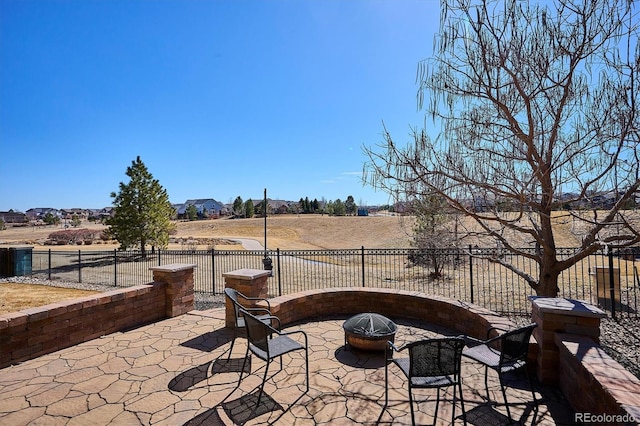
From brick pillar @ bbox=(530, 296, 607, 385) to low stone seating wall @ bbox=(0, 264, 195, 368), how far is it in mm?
5162

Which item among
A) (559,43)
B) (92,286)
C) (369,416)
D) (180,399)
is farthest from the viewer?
(92,286)

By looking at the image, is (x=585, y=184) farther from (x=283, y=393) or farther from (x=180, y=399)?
(x=180, y=399)

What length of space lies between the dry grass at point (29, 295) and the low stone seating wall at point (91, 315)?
15.2 ft

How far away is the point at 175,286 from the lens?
5355 mm

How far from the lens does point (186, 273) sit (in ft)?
18.2

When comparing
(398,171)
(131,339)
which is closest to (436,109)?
(398,171)

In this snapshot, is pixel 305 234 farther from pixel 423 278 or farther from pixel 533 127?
pixel 533 127

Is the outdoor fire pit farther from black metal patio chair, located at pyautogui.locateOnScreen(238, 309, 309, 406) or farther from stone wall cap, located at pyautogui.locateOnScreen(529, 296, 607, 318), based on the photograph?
stone wall cap, located at pyautogui.locateOnScreen(529, 296, 607, 318)

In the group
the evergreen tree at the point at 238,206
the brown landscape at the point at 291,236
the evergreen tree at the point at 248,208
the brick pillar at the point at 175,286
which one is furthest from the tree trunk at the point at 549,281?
the evergreen tree at the point at 238,206

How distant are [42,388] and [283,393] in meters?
2.46

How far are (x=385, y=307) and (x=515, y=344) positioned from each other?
9.45 feet

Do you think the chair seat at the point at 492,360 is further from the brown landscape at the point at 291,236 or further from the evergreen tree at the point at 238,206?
the evergreen tree at the point at 238,206

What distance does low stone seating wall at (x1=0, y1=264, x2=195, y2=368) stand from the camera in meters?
3.73

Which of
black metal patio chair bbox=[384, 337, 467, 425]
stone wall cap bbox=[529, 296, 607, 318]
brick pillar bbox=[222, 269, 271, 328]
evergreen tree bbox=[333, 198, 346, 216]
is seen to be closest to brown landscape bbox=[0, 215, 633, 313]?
brick pillar bbox=[222, 269, 271, 328]
